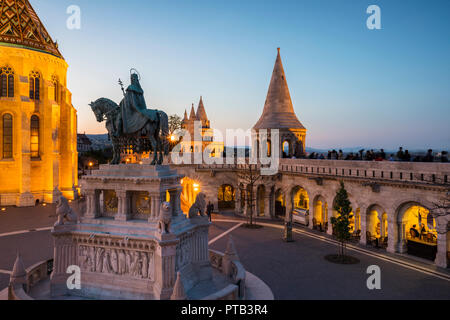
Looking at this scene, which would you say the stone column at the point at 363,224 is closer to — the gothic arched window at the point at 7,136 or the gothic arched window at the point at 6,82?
the gothic arched window at the point at 7,136

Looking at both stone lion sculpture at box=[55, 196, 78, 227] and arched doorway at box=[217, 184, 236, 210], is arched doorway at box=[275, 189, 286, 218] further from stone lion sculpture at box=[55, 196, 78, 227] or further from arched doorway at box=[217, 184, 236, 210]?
stone lion sculpture at box=[55, 196, 78, 227]

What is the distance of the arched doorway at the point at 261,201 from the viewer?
1119 inches

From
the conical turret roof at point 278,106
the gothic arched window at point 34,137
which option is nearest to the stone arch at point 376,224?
the conical turret roof at point 278,106

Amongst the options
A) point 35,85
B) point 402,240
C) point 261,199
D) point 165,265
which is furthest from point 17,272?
point 35,85

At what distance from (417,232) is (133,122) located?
56.1ft

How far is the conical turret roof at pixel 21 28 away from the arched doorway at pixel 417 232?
37.6m

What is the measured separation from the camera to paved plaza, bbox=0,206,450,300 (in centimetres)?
1211

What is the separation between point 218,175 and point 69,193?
18.6 meters

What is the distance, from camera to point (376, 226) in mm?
19891

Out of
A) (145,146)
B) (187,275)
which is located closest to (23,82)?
(145,146)

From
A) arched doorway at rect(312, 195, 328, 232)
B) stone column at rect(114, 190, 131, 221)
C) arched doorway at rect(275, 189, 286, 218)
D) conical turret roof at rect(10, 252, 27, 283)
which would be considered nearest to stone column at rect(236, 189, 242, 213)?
arched doorway at rect(275, 189, 286, 218)

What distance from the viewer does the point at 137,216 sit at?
1062cm

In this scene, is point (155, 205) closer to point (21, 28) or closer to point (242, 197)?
point (242, 197)

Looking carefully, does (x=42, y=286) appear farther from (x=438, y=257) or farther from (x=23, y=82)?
(x=23, y=82)
